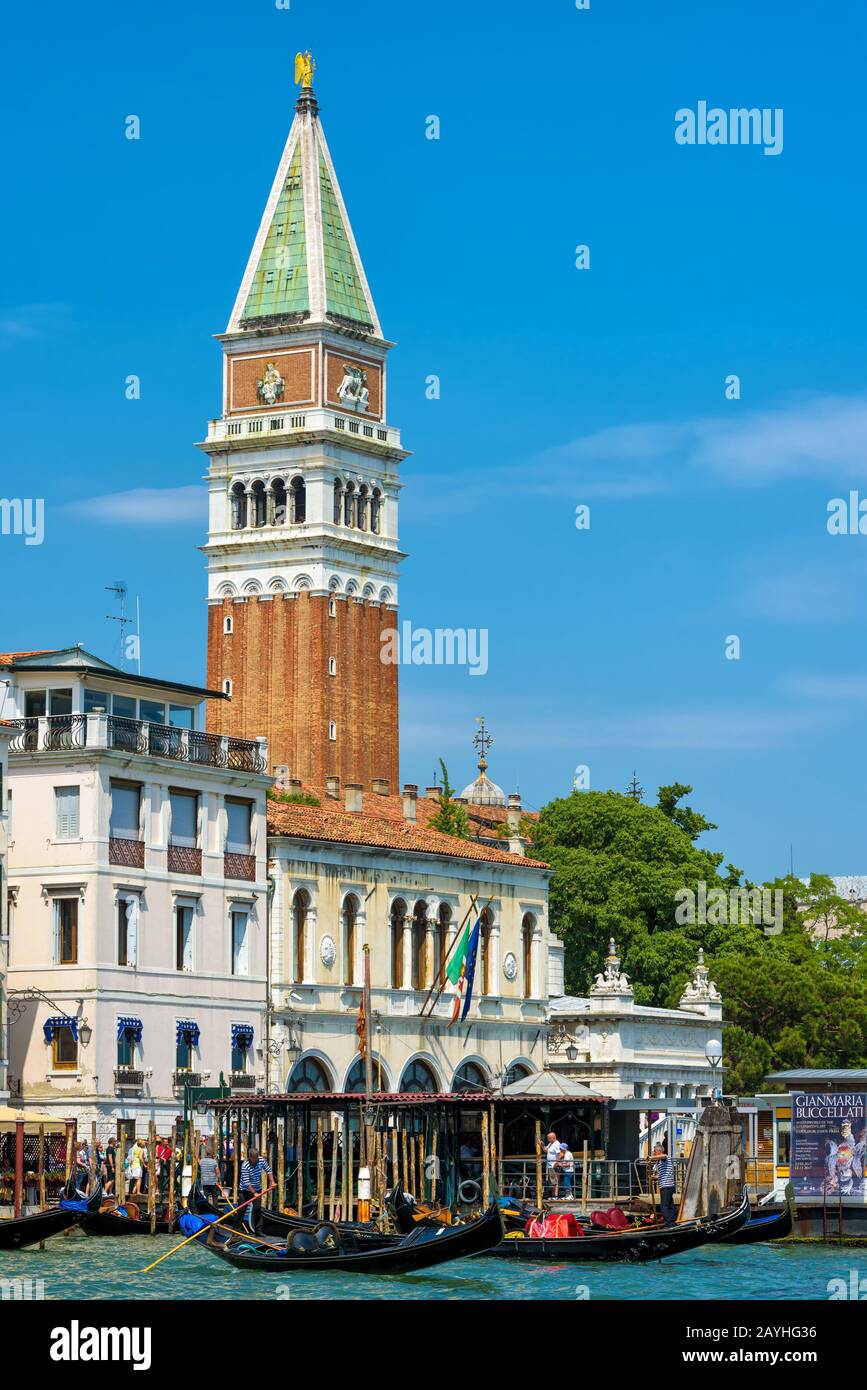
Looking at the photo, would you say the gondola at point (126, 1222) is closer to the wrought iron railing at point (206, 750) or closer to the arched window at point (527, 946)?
the wrought iron railing at point (206, 750)

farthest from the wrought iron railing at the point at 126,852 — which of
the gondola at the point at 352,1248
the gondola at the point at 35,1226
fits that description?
the gondola at the point at 352,1248

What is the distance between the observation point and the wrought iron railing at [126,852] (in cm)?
5866

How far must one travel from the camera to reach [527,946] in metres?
74.0

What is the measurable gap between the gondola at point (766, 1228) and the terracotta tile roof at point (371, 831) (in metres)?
20.4

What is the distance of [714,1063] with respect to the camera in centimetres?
5197

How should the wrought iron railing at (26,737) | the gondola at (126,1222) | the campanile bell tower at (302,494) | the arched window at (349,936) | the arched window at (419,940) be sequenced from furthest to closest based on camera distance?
the campanile bell tower at (302,494) → the arched window at (419,940) → the arched window at (349,936) → the wrought iron railing at (26,737) → the gondola at (126,1222)

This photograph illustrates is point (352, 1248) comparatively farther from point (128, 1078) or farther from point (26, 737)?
point (26, 737)

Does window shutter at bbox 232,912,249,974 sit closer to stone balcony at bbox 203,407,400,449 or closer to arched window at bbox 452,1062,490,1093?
arched window at bbox 452,1062,490,1093

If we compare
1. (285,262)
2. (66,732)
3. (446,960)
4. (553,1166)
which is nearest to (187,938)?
(66,732)

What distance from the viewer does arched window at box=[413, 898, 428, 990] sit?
6900 centimetres

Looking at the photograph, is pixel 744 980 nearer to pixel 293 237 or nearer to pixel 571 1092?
pixel 571 1092
